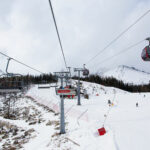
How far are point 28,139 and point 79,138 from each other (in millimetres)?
3822

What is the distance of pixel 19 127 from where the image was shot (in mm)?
8172

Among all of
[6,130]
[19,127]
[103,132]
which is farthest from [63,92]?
[6,130]

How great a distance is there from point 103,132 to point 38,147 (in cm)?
391

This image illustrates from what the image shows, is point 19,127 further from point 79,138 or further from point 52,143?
point 79,138

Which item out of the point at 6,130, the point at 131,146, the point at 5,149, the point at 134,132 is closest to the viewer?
the point at 131,146

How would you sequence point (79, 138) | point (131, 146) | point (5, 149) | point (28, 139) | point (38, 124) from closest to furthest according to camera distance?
point (131, 146)
point (79, 138)
point (5, 149)
point (28, 139)
point (38, 124)

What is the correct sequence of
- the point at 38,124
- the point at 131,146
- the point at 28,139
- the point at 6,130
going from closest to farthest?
the point at 131,146 → the point at 28,139 → the point at 6,130 → the point at 38,124

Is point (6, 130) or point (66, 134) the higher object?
point (66, 134)

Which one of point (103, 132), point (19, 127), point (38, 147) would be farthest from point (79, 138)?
point (19, 127)

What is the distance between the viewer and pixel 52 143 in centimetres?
542

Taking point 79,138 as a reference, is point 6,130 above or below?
below

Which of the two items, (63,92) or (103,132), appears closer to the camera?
(103,132)

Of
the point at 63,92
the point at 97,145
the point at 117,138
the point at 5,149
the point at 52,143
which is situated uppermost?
the point at 63,92

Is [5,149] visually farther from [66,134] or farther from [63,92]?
[63,92]
